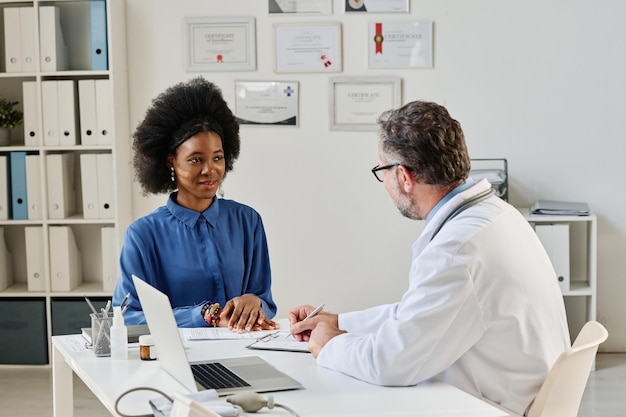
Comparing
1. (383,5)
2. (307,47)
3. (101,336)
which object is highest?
(383,5)

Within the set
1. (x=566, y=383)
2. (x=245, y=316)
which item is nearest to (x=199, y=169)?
Result: (x=245, y=316)

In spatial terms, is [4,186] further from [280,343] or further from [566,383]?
[566,383]

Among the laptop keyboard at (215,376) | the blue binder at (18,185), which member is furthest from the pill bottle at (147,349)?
the blue binder at (18,185)

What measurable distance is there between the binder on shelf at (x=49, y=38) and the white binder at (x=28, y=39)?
0.05 metres

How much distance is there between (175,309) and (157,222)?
34 cm

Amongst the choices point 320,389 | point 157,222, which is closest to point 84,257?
point 157,222

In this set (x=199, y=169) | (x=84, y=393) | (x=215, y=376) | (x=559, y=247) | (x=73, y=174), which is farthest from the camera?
(x=73, y=174)

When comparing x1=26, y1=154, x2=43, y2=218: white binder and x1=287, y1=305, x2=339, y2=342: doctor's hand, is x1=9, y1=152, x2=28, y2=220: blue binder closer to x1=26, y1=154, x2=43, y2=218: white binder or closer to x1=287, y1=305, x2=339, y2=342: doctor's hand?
x1=26, y1=154, x2=43, y2=218: white binder

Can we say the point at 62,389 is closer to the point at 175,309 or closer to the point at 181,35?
the point at 175,309

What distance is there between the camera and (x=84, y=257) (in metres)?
5.38

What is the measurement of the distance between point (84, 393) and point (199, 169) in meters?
1.94

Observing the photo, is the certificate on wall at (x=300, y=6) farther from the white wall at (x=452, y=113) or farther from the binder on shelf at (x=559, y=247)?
the binder on shelf at (x=559, y=247)

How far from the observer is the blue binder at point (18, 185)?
507 centimetres

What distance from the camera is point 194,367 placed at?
2.42 meters
